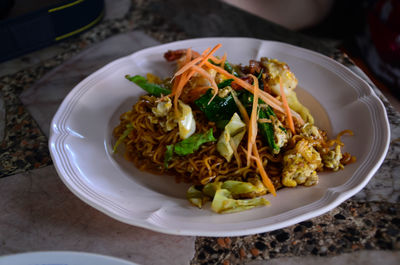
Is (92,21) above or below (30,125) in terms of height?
above

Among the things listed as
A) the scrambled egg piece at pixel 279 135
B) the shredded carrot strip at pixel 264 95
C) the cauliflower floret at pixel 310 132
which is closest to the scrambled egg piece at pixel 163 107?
the shredded carrot strip at pixel 264 95

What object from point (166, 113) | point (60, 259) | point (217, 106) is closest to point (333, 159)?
point (217, 106)

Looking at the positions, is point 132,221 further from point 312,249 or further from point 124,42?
point 124,42

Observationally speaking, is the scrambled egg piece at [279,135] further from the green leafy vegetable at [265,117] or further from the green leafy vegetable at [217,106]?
the green leafy vegetable at [217,106]

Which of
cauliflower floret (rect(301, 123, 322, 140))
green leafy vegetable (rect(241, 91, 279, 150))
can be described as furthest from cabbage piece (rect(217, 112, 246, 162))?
cauliflower floret (rect(301, 123, 322, 140))

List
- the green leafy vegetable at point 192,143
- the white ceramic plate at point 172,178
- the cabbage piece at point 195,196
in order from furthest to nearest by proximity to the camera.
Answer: the green leafy vegetable at point 192,143
the cabbage piece at point 195,196
the white ceramic plate at point 172,178

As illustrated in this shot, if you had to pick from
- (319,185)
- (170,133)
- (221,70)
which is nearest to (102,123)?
(170,133)
